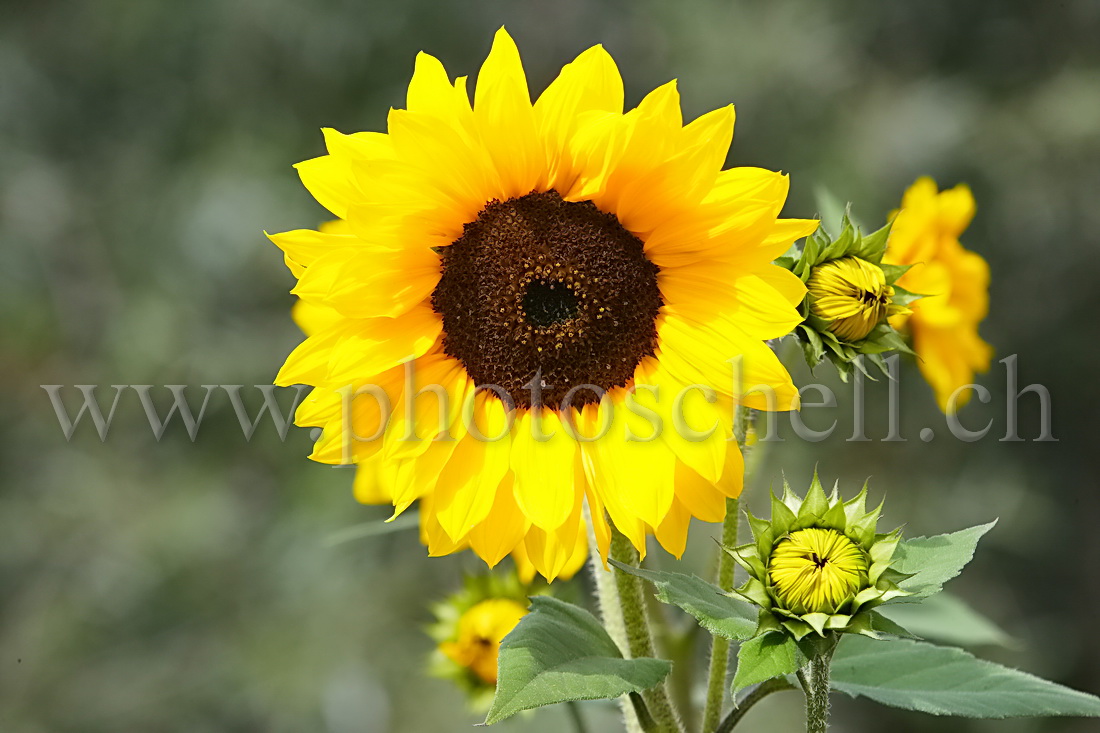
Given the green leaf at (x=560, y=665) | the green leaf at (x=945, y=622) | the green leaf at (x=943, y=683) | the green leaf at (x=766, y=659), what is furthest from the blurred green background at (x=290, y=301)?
the green leaf at (x=766, y=659)

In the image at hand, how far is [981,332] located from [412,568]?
1559mm

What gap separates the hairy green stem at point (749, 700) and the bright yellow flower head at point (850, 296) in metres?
0.27

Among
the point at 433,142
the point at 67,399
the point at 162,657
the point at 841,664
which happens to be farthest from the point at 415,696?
the point at 433,142

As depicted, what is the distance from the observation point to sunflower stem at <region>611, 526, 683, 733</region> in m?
0.82

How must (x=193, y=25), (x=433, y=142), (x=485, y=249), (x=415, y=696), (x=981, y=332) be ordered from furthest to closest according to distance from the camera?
(x=193, y=25) → (x=981, y=332) → (x=415, y=696) → (x=485, y=249) → (x=433, y=142)

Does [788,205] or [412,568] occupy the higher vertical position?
[788,205]

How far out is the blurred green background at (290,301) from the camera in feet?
8.80

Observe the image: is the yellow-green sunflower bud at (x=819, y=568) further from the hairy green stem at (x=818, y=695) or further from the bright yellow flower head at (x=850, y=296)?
the bright yellow flower head at (x=850, y=296)

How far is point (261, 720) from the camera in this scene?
2613 millimetres

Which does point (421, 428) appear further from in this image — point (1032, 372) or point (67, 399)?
point (67, 399)

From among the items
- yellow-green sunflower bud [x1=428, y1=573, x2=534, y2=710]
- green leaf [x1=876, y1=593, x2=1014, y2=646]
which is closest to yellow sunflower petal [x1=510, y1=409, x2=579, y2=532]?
yellow-green sunflower bud [x1=428, y1=573, x2=534, y2=710]

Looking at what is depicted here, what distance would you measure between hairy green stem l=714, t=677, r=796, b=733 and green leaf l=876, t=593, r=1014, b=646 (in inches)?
16.5

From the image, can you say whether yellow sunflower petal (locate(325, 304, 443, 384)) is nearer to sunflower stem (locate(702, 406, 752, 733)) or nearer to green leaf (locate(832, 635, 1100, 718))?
sunflower stem (locate(702, 406, 752, 733))

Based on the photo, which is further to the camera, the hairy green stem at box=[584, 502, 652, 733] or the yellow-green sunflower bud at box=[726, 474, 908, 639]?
the hairy green stem at box=[584, 502, 652, 733]
